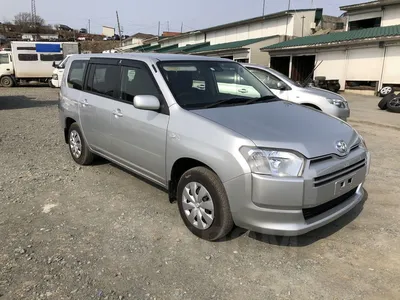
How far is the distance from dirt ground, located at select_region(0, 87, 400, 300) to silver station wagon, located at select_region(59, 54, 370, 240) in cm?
34

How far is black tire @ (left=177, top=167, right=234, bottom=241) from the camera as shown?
3.06 meters

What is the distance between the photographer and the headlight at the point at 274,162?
9.21ft

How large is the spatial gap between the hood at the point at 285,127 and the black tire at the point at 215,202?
1.59 ft

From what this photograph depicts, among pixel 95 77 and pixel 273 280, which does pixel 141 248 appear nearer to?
pixel 273 280

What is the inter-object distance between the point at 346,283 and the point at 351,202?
2.83 feet

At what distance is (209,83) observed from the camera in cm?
411

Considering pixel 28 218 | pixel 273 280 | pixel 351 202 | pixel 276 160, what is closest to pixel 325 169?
pixel 276 160

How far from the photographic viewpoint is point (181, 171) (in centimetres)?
363

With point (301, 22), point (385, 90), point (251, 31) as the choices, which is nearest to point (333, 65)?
point (385, 90)

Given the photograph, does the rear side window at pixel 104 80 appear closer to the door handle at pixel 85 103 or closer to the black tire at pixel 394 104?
the door handle at pixel 85 103

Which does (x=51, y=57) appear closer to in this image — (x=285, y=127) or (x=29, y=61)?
(x=29, y=61)

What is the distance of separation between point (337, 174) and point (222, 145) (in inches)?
40.6

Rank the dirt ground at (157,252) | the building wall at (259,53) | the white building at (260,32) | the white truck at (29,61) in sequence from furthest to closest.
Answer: the white building at (260,32), the building wall at (259,53), the white truck at (29,61), the dirt ground at (157,252)

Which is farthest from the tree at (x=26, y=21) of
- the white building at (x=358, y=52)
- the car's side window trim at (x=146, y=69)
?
the car's side window trim at (x=146, y=69)
